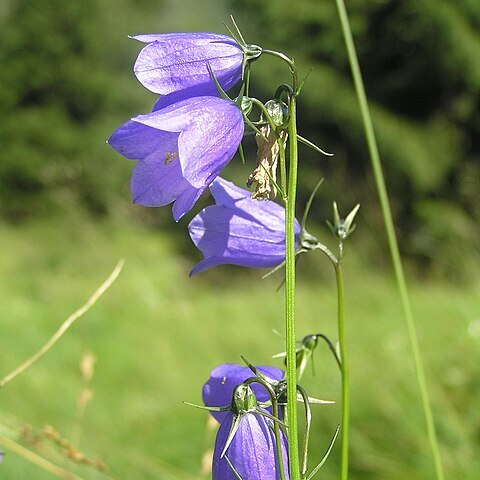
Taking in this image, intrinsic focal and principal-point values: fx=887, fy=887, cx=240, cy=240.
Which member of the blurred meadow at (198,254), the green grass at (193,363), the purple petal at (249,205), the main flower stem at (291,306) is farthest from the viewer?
the blurred meadow at (198,254)

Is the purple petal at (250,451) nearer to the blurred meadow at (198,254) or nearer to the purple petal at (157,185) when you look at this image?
the purple petal at (157,185)

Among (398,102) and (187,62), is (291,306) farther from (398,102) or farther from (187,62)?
(398,102)

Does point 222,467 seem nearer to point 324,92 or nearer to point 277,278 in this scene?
point 277,278

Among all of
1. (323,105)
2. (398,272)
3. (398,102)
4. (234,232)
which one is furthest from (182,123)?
(398,102)

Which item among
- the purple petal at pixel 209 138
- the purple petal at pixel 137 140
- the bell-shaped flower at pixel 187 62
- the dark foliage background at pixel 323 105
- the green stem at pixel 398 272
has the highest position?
the bell-shaped flower at pixel 187 62

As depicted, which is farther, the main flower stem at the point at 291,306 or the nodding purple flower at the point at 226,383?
the nodding purple flower at the point at 226,383

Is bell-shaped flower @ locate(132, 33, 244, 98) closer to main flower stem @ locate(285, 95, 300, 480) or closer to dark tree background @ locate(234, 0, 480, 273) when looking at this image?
main flower stem @ locate(285, 95, 300, 480)

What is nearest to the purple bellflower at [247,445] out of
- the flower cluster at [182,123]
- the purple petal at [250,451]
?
the purple petal at [250,451]
